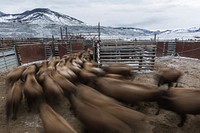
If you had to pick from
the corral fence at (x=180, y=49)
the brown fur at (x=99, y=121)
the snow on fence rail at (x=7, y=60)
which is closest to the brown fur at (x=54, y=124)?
the brown fur at (x=99, y=121)

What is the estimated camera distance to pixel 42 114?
3.83m

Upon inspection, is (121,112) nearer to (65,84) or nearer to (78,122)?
(78,122)

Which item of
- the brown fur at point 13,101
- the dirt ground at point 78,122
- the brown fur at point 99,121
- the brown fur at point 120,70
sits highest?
the brown fur at point 120,70

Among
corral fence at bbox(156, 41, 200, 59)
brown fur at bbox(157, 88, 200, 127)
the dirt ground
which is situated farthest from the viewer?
corral fence at bbox(156, 41, 200, 59)

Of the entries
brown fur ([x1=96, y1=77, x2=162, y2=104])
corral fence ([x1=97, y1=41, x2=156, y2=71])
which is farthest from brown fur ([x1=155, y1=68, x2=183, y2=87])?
corral fence ([x1=97, y1=41, x2=156, y2=71])

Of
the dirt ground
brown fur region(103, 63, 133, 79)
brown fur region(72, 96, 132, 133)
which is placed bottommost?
the dirt ground

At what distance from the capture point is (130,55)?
10.2 metres

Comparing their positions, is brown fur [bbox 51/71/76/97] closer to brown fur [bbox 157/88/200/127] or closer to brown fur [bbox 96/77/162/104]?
brown fur [bbox 96/77/162/104]

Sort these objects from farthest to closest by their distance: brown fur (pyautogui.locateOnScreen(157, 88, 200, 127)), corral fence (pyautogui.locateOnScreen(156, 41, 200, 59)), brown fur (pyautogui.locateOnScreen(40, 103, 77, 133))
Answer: corral fence (pyautogui.locateOnScreen(156, 41, 200, 59)) → brown fur (pyautogui.locateOnScreen(157, 88, 200, 127)) → brown fur (pyautogui.locateOnScreen(40, 103, 77, 133))

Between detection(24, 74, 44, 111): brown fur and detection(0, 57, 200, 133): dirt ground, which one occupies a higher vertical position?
detection(24, 74, 44, 111): brown fur

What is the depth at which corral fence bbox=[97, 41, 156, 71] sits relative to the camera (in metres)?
10.2

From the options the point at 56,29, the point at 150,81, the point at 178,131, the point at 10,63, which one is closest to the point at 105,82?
the point at 178,131

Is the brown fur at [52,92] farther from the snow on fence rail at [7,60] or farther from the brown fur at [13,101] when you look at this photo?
the snow on fence rail at [7,60]

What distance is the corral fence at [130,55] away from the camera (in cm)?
1020
